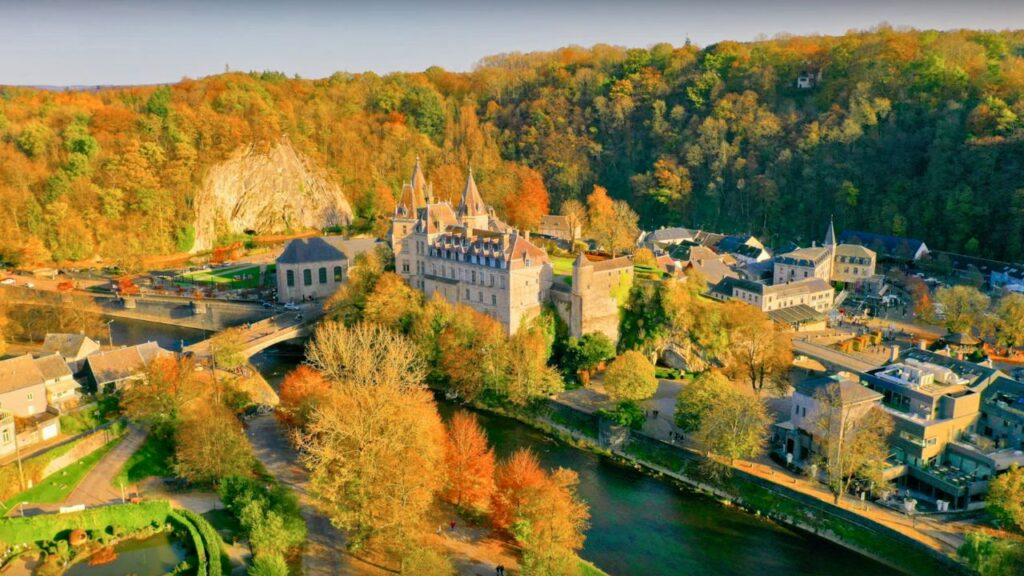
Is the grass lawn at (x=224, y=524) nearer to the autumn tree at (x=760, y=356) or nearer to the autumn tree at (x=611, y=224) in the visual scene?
the autumn tree at (x=760, y=356)

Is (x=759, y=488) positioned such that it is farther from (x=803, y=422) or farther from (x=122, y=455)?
(x=122, y=455)

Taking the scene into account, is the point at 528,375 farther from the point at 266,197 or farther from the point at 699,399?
the point at 266,197

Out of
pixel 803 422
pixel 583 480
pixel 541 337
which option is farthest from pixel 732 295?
pixel 583 480

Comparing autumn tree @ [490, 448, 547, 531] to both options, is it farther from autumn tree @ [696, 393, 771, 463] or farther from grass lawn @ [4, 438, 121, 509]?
grass lawn @ [4, 438, 121, 509]

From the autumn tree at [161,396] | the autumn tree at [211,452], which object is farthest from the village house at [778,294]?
the autumn tree at [161,396]

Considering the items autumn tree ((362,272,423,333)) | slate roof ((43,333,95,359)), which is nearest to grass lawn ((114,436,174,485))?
slate roof ((43,333,95,359))
